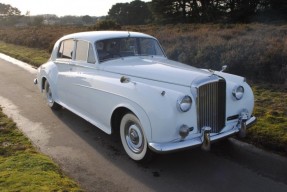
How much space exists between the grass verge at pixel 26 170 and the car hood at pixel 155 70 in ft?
5.83

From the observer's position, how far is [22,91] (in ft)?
34.0

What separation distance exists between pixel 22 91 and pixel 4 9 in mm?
88876

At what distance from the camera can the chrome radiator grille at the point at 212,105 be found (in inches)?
190

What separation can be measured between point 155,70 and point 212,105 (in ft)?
3.39

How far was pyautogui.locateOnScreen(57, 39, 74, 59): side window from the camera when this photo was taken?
23.4 ft

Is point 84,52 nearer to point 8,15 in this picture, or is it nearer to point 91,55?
point 91,55

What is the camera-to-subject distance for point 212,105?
499 centimetres

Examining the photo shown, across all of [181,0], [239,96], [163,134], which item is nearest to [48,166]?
[163,134]

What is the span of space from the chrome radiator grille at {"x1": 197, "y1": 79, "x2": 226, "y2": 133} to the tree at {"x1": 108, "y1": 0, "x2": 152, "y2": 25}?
5171cm

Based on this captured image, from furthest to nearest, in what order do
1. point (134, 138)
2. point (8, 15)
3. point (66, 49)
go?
point (8, 15) < point (66, 49) < point (134, 138)

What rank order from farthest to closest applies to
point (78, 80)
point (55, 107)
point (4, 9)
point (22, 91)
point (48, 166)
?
point (4, 9) < point (22, 91) < point (55, 107) < point (78, 80) < point (48, 166)

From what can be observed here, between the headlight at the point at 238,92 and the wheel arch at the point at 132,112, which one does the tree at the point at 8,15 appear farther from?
the headlight at the point at 238,92

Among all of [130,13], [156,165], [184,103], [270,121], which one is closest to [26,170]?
[156,165]

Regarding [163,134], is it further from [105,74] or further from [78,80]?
[78,80]
